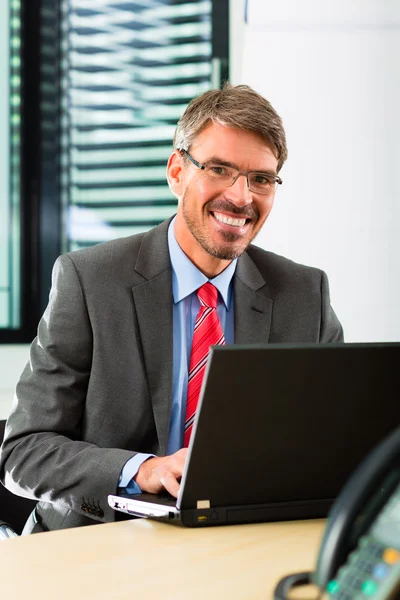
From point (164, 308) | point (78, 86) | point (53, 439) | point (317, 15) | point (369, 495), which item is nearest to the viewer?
point (369, 495)

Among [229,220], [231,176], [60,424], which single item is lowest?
[60,424]

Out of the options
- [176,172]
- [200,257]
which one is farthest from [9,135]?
[200,257]

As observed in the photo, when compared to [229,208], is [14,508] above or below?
below

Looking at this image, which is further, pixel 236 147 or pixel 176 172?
pixel 176 172

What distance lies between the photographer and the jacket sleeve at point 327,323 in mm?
1894

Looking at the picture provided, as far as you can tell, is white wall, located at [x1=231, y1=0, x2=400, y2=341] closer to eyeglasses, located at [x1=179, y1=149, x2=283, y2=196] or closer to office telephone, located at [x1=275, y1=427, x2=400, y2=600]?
eyeglasses, located at [x1=179, y1=149, x2=283, y2=196]

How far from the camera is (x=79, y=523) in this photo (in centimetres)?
155

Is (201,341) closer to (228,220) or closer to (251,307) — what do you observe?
(251,307)

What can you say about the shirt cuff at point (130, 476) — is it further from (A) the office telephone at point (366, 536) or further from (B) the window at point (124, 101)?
(B) the window at point (124, 101)

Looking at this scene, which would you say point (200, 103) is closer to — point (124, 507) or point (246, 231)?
point (246, 231)

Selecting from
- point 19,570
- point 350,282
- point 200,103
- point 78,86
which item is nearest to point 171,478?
point 19,570

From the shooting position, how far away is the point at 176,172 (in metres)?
1.92

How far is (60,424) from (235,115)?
31.0 inches

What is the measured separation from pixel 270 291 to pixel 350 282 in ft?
3.45
